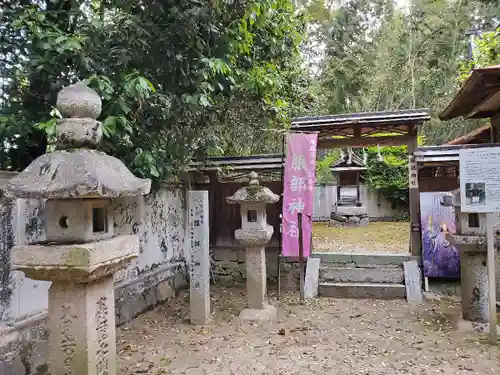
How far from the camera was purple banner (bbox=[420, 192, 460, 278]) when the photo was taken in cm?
853

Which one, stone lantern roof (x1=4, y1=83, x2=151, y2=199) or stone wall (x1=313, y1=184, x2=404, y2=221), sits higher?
stone lantern roof (x1=4, y1=83, x2=151, y2=199)

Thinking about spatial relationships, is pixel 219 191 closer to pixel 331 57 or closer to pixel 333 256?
pixel 333 256

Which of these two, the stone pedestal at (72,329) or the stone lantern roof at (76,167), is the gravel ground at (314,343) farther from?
the stone lantern roof at (76,167)

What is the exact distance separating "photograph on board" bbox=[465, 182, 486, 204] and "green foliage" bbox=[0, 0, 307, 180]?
3.86 metres

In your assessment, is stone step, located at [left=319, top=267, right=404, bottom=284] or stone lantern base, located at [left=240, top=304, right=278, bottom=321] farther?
stone step, located at [left=319, top=267, right=404, bottom=284]

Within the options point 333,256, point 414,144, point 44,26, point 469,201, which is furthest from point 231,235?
point 44,26

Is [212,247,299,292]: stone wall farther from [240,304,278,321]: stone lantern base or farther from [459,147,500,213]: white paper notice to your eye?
[459,147,500,213]: white paper notice

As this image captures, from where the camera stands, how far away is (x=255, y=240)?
723 cm

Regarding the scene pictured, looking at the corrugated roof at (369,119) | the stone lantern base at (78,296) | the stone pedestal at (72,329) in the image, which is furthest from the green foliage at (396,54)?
the stone pedestal at (72,329)

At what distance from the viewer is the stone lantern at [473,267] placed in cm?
609

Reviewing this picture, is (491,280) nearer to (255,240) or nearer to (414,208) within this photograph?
→ (414,208)

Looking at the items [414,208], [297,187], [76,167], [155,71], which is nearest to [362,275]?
[414,208]

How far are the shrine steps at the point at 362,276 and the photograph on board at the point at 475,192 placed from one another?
318 centimetres

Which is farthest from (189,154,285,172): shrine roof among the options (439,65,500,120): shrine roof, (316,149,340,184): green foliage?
(316,149,340,184): green foliage
